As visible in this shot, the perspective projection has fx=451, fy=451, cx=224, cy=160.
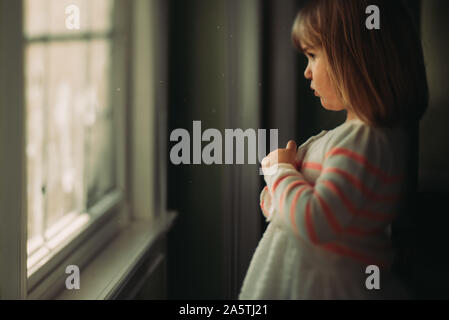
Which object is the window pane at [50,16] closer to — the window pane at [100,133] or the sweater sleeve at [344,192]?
the window pane at [100,133]

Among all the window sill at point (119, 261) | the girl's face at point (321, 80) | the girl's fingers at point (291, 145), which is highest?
the girl's face at point (321, 80)

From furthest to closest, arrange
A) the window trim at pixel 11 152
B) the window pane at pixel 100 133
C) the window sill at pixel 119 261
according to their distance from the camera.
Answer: the window pane at pixel 100 133 < the window sill at pixel 119 261 < the window trim at pixel 11 152

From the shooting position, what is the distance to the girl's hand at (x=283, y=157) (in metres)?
0.52

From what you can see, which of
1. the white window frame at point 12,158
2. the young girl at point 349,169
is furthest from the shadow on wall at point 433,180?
the white window frame at point 12,158

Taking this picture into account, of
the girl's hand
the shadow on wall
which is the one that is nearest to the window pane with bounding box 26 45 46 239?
the girl's hand

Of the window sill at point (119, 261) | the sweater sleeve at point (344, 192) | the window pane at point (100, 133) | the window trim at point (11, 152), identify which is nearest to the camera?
the sweater sleeve at point (344, 192)

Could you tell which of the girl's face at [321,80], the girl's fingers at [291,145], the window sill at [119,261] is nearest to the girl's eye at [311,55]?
the girl's face at [321,80]

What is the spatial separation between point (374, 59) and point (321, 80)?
6 cm

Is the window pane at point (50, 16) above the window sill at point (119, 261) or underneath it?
above

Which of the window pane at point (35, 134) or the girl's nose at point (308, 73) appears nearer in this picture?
the girl's nose at point (308, 73)

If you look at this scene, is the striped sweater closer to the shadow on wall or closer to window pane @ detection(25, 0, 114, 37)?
the shadow on wall

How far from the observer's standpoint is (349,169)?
0.45m

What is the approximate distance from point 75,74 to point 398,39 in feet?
1.88

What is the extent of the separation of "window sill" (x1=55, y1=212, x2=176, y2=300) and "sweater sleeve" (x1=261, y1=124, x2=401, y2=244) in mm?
286
